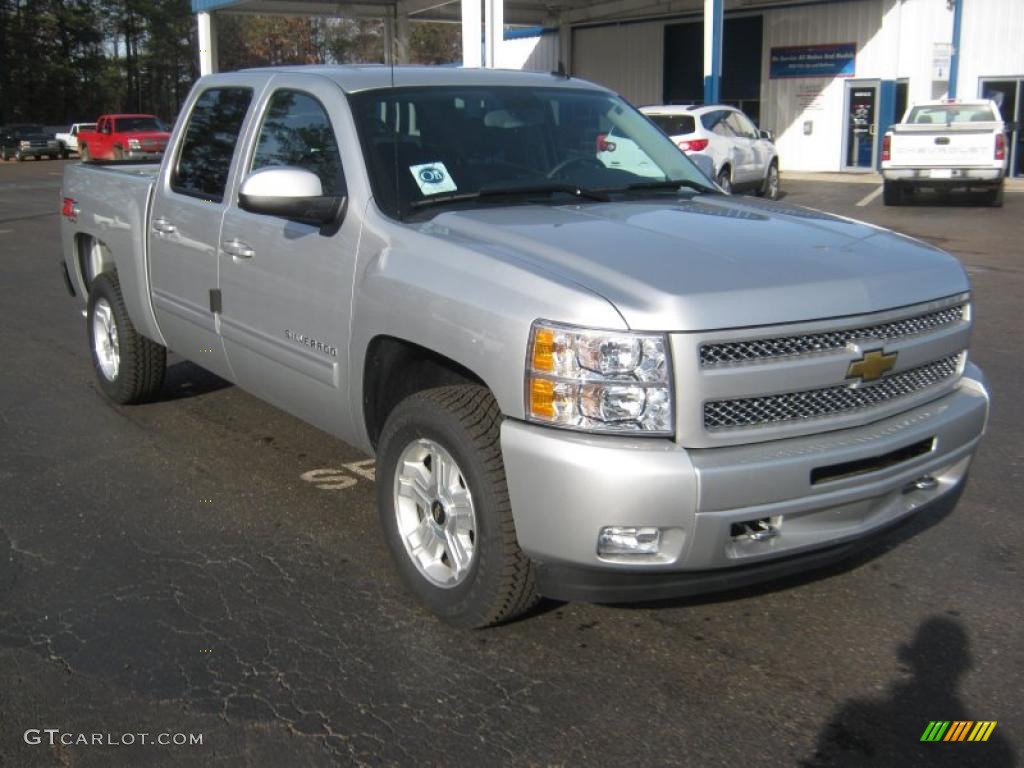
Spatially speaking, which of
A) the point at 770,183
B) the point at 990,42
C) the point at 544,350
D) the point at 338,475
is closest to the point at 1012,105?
the point at 990,42

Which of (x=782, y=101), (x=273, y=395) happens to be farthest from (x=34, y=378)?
(x=782, y=101)

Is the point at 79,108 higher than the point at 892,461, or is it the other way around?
the point at 79,108

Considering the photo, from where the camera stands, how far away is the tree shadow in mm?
3041

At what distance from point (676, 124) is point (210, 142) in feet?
48.5

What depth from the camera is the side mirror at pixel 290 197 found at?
412 cm

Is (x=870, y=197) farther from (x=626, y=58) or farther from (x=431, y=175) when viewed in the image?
(x=431, y=175)

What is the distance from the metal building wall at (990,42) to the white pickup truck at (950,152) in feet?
26.3

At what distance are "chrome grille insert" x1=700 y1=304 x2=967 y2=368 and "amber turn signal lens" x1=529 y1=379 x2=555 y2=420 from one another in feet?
1.46

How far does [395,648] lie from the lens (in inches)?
145

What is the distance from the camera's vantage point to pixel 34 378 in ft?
24.5

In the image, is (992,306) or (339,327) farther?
(992,306)

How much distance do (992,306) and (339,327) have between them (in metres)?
7.77

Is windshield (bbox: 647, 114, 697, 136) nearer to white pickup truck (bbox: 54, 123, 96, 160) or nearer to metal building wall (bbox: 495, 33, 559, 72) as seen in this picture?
metal building wall (bbox: 495, 33, 559, 72)

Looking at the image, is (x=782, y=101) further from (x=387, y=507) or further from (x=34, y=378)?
(x=387, y=507)
